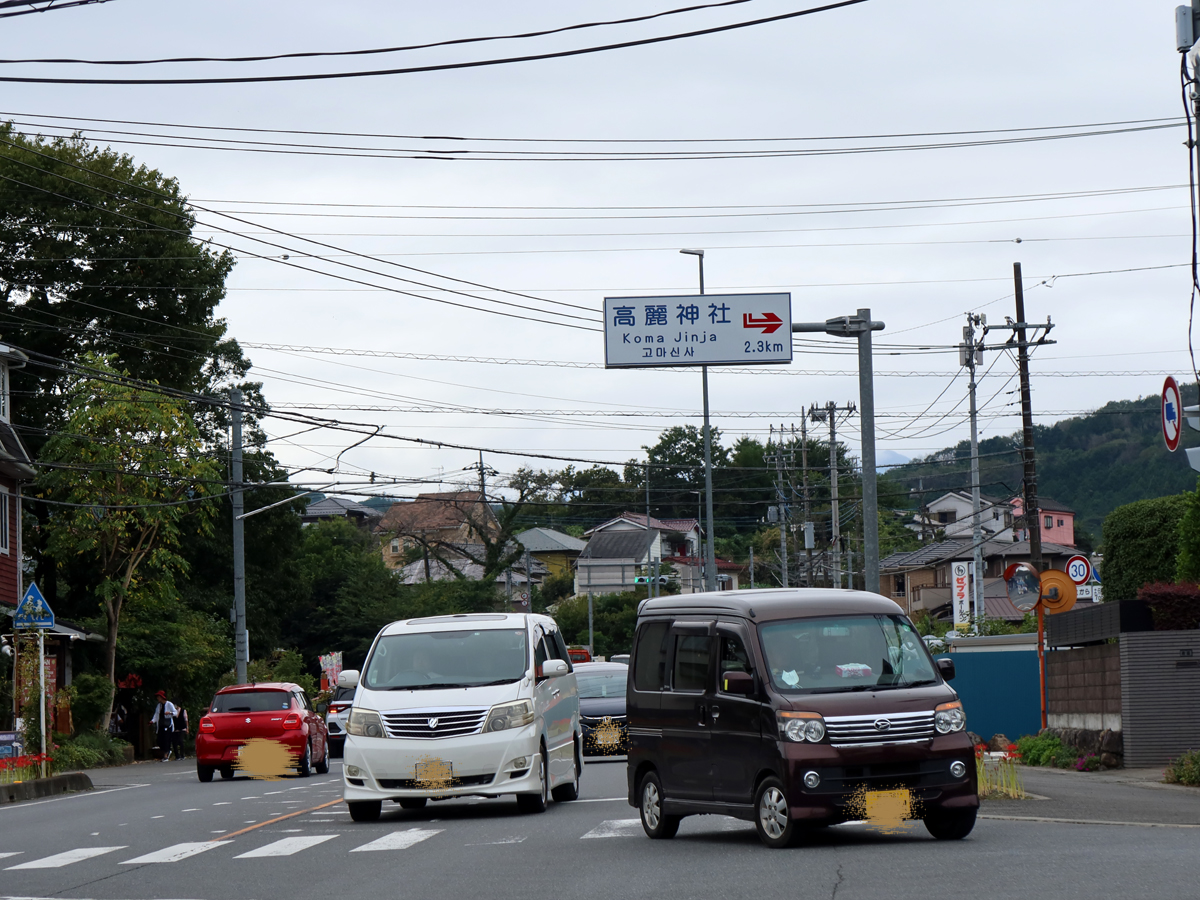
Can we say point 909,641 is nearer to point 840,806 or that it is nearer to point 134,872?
point 840,806

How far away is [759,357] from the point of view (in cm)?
3306

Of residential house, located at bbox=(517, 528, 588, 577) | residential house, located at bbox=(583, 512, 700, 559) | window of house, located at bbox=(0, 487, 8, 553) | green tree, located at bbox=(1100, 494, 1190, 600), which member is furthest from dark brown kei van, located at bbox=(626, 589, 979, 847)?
residential house, located at bbox=(517, 528, 588, 577)

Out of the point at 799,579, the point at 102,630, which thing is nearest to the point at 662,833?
the point at 102,630

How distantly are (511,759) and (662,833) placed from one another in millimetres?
2761

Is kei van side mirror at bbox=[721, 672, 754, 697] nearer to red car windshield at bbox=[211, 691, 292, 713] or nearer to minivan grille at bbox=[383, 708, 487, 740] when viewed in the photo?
minivan grille at bbox=[383, 708, 487, 740]

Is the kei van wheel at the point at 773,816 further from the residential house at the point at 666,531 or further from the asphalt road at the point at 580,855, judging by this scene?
the residential house at the point at 666,531

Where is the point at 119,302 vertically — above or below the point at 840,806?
above

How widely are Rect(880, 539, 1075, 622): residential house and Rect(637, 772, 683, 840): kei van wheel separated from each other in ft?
215

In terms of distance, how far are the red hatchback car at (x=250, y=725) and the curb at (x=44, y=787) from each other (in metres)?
2.08

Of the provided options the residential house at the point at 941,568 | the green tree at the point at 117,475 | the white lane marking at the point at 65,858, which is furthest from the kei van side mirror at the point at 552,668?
the residential house at the point at 941,568

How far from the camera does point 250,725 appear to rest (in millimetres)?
27203

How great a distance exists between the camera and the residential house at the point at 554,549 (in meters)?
118

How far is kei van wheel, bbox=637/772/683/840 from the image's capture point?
43.2 feet

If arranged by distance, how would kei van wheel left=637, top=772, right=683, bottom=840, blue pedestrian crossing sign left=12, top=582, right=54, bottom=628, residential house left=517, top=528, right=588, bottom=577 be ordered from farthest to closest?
1. residential house left=517, top=528, right=588, bottom=577
2. blue pedestrian crossing sign left=12, top=582, right=54, bottom=628
3. kei van wheel left=637, top=772, right=683, bottom=840
